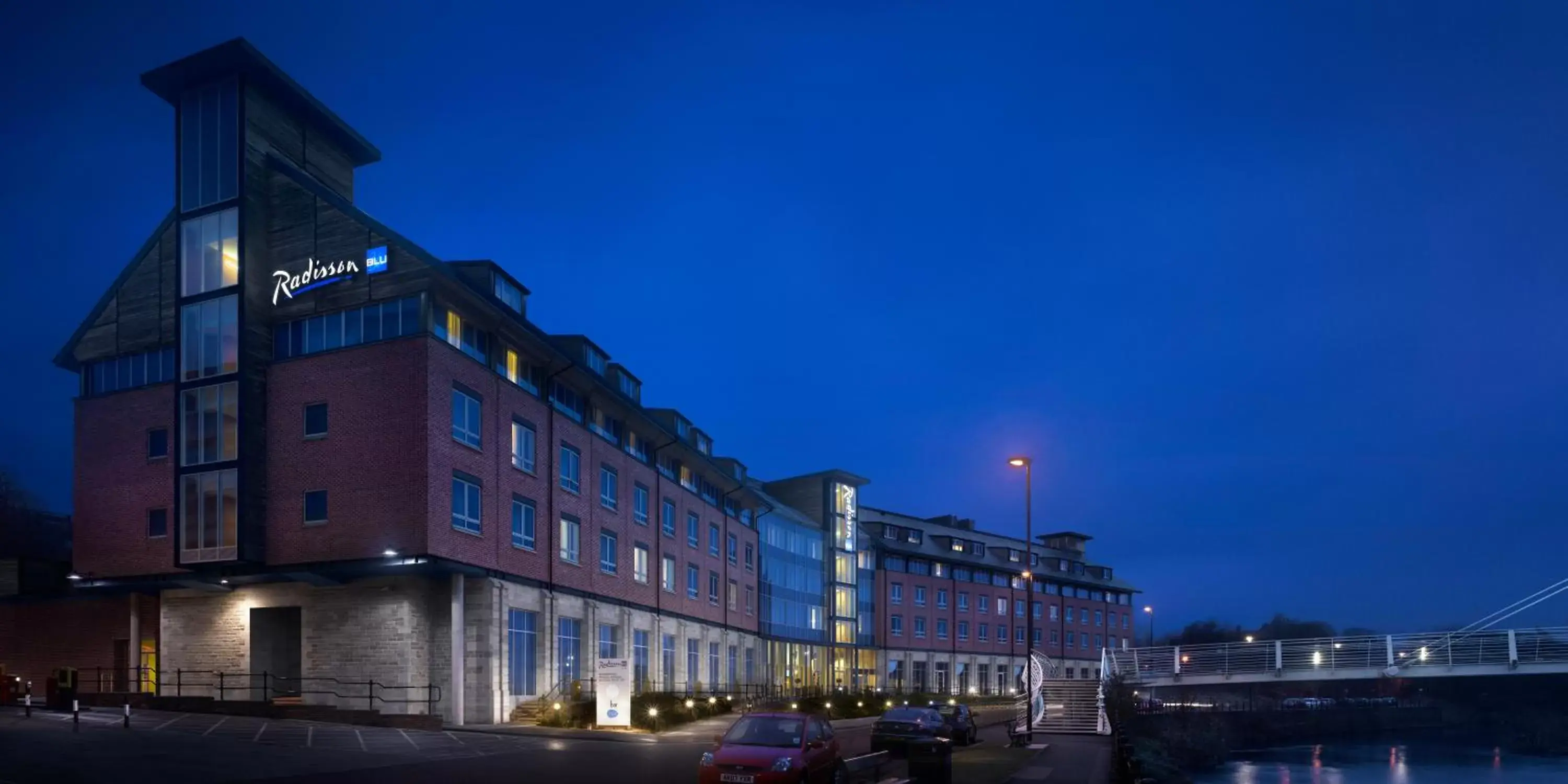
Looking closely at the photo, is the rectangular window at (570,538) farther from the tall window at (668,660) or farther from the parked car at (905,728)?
the parked car at (905,728)

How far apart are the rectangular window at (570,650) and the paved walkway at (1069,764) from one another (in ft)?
62.0

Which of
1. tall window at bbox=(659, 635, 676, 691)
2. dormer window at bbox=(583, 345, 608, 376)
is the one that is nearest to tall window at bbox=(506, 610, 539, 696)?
dormer window at bbox=(583, 345, 608, 376)

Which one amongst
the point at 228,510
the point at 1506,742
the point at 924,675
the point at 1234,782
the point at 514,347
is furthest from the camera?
the point at 924,675

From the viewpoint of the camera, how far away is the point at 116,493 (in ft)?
151

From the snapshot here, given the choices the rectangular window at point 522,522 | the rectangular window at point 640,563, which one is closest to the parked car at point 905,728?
Answer: the rectangular window at point 522,522

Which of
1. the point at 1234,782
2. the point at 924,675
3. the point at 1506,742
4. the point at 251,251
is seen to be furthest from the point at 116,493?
the point at 1506,742

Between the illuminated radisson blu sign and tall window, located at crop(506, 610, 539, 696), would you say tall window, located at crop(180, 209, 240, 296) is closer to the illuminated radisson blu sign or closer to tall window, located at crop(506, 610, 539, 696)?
the illuminated radisson blu sign

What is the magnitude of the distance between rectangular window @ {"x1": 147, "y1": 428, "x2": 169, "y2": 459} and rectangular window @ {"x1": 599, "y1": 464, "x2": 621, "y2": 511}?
57.1 feet

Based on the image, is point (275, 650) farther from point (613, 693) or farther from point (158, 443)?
point (613, 693)

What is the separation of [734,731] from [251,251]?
1192 inches

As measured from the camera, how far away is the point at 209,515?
42281 millimetres

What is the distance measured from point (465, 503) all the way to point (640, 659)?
743 inches

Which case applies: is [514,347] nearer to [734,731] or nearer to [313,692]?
[313,692]

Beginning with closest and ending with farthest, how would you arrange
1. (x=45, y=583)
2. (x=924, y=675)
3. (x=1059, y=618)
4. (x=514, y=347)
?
1. (x=514, y=347)
2. (x=45, y=583)
3. (x=924, y=675)
4. (x=1059, y=618)
